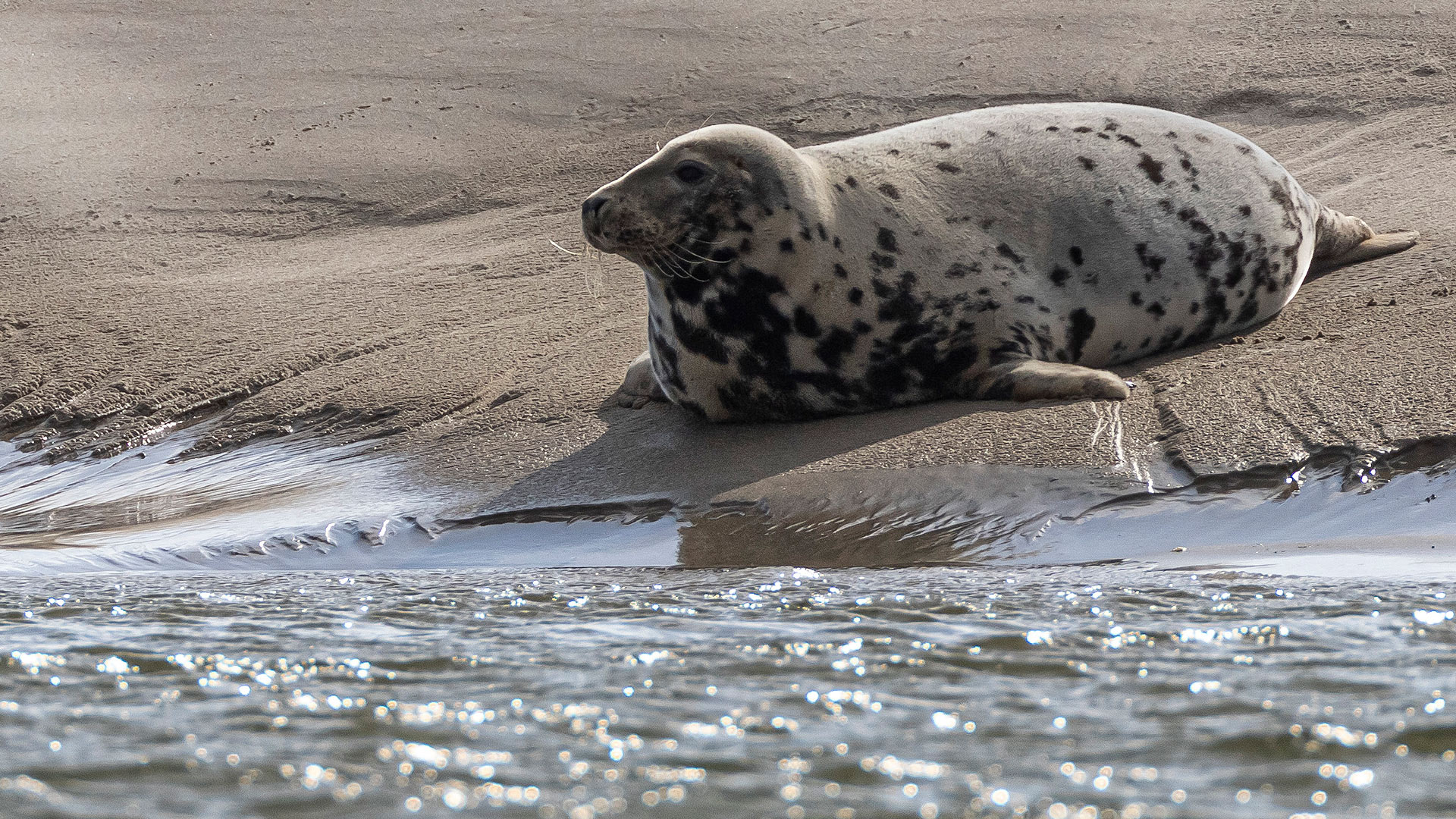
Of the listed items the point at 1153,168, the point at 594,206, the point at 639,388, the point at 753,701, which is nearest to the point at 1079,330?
the point at 1153,168

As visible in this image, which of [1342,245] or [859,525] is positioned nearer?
[859,525]

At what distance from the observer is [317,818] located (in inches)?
62.2

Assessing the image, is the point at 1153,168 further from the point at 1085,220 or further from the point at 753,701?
the point at 753,701

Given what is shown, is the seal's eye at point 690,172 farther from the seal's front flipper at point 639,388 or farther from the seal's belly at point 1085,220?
the seal's front flipper at point 639,388

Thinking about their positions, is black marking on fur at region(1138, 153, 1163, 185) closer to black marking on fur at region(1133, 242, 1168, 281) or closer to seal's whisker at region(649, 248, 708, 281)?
black marking on fur at region(1133, 242, 1168, 281)

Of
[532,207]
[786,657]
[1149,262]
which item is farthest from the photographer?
[532,207]

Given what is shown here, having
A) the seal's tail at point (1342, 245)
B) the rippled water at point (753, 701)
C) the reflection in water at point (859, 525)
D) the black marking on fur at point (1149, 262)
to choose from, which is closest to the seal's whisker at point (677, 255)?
the reflection in water at point (859, 525)

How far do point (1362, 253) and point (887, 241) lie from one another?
1.93 m

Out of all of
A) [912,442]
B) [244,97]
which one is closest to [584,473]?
[912,442]

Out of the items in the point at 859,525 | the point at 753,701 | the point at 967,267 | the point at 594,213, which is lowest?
the point at 859,525

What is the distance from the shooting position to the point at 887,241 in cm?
438

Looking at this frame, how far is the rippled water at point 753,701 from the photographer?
5.39 ft

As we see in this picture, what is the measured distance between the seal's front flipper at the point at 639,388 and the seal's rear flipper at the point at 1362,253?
2.24 m

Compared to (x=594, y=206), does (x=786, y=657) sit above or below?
below
